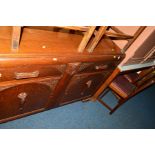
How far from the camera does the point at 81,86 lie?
5.86 feet

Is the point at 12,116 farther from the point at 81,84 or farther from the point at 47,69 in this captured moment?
the point at 81,84

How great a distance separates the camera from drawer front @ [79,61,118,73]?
1.47m

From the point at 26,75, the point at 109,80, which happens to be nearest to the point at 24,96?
the point at 26,75

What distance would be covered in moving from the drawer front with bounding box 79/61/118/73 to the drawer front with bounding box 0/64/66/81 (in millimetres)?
230

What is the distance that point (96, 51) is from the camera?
1.48 meters

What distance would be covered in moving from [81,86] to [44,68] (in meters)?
0.68

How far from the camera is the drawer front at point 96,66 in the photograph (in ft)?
4.83

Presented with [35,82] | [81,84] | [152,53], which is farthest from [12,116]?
[152,53]

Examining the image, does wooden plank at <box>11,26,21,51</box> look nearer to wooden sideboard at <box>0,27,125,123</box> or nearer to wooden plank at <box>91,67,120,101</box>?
wooden sideboard at <box>0,27,125,123</box>

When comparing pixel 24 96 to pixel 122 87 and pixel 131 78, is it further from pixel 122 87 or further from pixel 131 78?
pixel 131 78

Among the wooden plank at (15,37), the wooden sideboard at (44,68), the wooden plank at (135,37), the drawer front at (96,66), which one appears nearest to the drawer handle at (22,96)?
the wooden sideboard at (44,68)

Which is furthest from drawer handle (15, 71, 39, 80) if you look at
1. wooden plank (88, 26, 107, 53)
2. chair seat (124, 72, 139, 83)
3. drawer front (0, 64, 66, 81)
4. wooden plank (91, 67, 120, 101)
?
chair seat (124, 72, 139, 83)

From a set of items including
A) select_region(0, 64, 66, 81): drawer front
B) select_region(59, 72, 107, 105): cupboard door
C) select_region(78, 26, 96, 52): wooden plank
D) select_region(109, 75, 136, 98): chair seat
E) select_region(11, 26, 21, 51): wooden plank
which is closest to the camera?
select_region(11, 26, 21, 51): wooden plank

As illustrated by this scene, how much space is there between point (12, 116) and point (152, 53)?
1.87 meters
